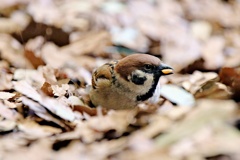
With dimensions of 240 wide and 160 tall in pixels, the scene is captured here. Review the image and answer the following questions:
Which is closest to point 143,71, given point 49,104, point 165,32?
point 49,104

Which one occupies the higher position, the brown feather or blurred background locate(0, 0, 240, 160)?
the brown feather

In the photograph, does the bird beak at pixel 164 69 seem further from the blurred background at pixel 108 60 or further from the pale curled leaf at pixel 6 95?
the pale curled leaf at pixel 6 95

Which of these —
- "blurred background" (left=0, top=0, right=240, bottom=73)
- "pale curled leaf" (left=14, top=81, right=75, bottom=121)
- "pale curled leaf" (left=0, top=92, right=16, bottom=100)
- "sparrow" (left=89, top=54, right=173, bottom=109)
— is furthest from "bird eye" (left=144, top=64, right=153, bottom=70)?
"blurred background" (left=0, top=0, right=240, bottom=73)

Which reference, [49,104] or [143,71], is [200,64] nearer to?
[143,71]

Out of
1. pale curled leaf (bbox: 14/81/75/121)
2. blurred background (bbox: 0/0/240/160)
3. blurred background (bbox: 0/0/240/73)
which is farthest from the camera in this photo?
blurred background (bbox: 0/0/240/73)

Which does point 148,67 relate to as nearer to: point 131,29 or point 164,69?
point 164,69

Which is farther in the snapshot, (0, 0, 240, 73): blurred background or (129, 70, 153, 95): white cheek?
(0, 0, 240, 73): blurred background

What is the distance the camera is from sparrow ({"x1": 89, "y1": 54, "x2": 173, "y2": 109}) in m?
3.25

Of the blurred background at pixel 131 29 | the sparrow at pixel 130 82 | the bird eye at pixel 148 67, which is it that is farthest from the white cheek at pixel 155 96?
the blurred background at pixel 131 29

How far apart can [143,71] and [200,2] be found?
8.30 ft

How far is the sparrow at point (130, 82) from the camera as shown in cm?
325

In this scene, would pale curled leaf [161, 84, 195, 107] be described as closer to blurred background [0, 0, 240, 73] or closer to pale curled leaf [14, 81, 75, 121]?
pale curled leaf [14, 81, 75, 121]

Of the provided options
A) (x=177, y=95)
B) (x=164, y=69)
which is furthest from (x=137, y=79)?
(x=177, y=95)

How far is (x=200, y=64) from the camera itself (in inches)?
172
